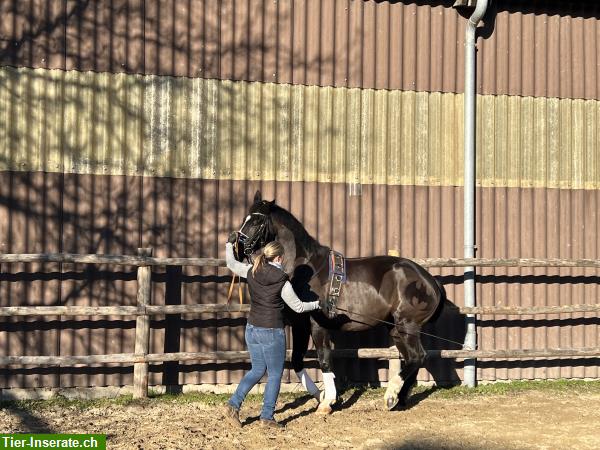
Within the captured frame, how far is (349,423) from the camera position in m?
8.15

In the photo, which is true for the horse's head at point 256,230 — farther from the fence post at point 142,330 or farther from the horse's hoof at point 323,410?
the horse's hoof at point 323,410

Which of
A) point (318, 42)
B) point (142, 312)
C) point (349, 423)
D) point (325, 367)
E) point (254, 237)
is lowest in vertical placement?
point (349, 423)

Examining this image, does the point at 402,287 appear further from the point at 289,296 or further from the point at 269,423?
the point at 269,423

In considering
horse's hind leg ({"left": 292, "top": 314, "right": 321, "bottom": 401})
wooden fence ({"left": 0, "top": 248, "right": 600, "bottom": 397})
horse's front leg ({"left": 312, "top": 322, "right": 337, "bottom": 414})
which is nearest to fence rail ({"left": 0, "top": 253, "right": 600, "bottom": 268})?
wooden fence ({"left": 0, "top": 248, "right": 600, "bottom": 397})

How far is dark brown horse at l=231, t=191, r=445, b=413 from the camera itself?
8.64m

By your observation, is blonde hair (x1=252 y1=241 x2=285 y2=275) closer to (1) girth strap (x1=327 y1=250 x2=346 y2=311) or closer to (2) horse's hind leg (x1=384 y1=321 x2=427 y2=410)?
(1) girth strap (x1=327 y1=250 x2=346 y2=311)

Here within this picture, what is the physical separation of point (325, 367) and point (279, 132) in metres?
3.29

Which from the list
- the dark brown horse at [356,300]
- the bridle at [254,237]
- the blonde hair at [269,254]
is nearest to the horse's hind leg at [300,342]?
the dark brown horse at [356,300]

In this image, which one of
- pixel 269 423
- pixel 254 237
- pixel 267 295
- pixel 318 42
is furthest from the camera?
pixel 318 42

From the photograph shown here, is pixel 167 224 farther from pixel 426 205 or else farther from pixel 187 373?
pixel 426 205

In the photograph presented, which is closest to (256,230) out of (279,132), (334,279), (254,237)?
(254,237)

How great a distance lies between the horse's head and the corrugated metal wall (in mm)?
1458

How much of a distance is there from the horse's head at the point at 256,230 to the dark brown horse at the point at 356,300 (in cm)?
5

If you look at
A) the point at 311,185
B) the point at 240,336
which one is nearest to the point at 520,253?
the point at 311,185
